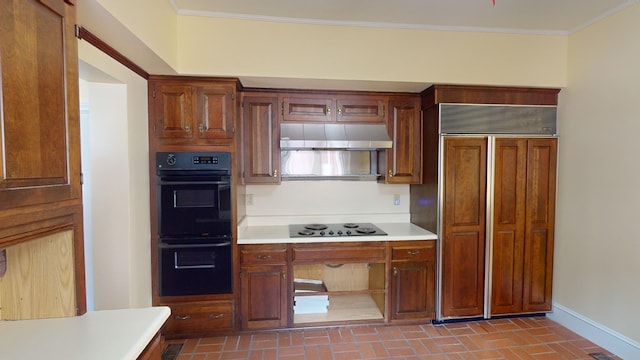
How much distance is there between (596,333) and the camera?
2621 mm

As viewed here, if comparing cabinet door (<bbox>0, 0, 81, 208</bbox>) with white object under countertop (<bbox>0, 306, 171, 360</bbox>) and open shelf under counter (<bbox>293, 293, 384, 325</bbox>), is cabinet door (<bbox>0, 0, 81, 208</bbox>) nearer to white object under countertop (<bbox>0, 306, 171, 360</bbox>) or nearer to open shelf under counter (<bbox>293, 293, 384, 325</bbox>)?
white object under countertop (<bbox>0, 306, 171, 360</bbox>)

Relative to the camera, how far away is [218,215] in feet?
8.77

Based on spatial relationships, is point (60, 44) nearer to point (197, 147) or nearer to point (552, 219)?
point (197, 147)

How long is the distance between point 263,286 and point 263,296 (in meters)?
0.09

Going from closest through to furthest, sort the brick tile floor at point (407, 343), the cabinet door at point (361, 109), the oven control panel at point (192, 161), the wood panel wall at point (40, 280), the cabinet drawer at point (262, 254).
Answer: the wood panel wall at point (40, 280)
the brick tile floor at point (407, 343)
the oven control panel at point (192, 161)
the cabinet drawer at point (262, 254)
the cabinet door at point (361, 109)

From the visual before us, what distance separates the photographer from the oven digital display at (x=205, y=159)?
2.62m

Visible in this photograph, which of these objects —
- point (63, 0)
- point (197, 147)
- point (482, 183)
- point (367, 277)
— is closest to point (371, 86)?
point (482, 183)

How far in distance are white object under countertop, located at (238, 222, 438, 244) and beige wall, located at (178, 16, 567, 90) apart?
1438mm

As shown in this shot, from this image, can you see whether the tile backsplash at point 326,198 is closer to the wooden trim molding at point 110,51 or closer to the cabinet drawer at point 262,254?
the cabinet drawer at point 262,254

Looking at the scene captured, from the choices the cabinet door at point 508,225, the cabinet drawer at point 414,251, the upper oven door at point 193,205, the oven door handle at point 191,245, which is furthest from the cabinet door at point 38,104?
the cabinet door at point 508,225

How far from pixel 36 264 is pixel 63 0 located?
3.46 feet

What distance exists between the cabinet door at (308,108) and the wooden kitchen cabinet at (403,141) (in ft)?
2.05

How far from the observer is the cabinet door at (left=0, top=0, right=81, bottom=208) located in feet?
3.14

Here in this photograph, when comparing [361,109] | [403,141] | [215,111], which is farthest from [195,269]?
[403,141]
